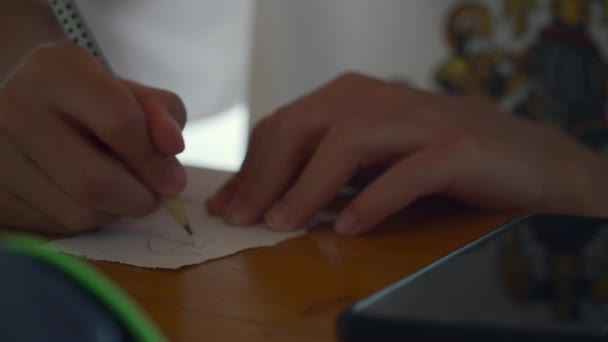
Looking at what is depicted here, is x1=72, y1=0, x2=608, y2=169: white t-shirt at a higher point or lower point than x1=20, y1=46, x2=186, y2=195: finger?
lower

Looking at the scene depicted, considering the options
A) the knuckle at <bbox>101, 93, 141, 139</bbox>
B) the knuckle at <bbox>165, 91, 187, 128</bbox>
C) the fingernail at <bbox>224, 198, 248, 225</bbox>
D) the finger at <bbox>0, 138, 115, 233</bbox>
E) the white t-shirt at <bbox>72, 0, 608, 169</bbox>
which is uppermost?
the knuckle at <bbox>101, 93, 141, 139</bbox>

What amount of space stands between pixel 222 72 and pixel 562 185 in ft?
2.33

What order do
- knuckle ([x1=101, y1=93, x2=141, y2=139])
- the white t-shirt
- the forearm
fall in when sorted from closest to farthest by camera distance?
knuckle ([x1=101, y1=93, x2=141, y2=139])
the forearm
the white t-shirt

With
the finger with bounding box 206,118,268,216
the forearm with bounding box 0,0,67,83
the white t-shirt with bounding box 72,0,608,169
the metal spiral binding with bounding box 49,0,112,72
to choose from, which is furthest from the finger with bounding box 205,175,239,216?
the white t-shirt with bounding box 72,0,608,169

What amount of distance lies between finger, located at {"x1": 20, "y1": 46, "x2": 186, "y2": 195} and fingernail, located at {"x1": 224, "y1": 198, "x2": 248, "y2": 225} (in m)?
0.05

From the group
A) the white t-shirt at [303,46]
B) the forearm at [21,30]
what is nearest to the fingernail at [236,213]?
the forearm at [21,30]

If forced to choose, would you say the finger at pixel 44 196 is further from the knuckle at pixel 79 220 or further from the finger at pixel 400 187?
the finger at pixel 400 187

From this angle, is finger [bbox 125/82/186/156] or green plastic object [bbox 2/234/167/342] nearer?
green plastic object [bbox 2/234/167/342]

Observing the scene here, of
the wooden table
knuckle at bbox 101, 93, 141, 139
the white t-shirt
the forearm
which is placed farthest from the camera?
the white t-shirt

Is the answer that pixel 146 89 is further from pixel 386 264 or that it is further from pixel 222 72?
pixel 222 72

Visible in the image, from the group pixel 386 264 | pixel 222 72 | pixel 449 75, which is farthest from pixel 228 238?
pixel 222 72

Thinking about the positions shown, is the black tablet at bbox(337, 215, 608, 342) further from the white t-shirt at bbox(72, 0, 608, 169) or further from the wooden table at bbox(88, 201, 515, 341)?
the white t-shirt at bbox(72, 0, 608, 169)

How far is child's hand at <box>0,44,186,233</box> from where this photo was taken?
38 cm

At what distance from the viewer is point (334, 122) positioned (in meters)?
0.48
